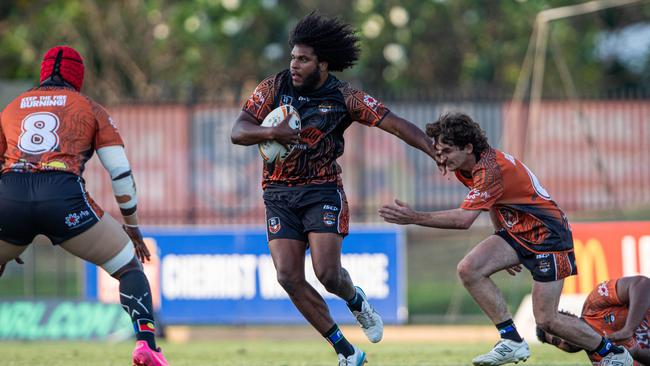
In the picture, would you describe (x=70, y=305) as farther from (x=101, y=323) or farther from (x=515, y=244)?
(x=515, y=244)

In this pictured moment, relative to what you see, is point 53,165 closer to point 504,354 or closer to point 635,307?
point 504,354

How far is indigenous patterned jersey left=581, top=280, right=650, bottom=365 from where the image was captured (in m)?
8.18

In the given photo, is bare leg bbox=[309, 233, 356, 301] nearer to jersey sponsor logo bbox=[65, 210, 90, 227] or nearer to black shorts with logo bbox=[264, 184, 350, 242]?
black shorts with logo bbox=[264, 184, 350, 242]

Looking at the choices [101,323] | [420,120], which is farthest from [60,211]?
[420,120]

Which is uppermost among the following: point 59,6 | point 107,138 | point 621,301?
point 59,6

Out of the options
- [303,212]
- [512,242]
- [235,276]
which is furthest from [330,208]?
[235,276]

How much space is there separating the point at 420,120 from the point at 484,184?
10681 mm

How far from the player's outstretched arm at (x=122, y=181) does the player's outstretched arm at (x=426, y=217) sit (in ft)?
5.55

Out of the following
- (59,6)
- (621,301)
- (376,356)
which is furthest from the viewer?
(59,6)

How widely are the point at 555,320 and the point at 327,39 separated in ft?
8.35

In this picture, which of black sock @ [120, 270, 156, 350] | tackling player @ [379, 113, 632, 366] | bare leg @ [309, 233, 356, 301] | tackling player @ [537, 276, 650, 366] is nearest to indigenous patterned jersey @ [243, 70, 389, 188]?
bare leg @ [309, 233, 356, 301]

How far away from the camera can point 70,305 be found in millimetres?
14266

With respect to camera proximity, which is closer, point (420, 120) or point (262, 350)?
point (262, 350)

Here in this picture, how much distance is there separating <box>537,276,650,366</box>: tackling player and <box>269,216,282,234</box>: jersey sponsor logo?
204cm
